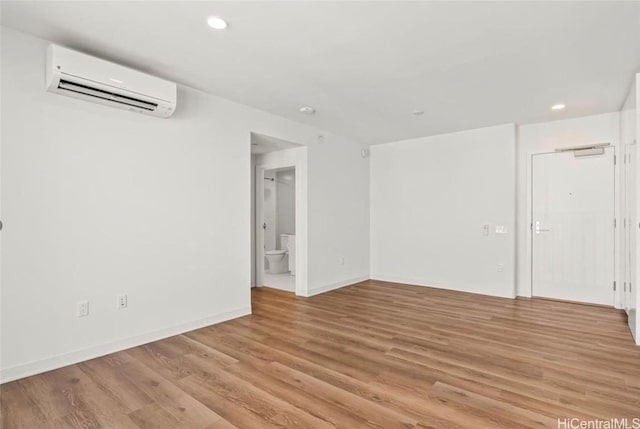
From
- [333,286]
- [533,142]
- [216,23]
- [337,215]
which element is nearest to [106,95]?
[216,23]

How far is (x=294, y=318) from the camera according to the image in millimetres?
3881

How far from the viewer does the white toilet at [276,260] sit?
666 cm

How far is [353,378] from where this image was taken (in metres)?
2.43

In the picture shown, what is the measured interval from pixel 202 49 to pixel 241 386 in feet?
8.51

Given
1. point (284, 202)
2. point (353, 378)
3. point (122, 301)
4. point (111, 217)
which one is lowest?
point (353, 378)

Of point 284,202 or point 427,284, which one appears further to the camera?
point 284,202

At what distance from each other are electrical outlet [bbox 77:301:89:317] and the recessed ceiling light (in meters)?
2.40

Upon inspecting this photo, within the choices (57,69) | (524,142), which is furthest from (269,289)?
(524,142)

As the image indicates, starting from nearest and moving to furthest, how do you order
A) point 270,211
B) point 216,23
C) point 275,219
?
1. point 216,23
2. point 270,211
3. point 275,219

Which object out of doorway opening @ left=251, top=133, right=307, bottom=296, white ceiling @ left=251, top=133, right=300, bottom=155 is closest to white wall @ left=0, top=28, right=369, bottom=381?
white ceiling @ left=251, top=133, right=300, bottom=155

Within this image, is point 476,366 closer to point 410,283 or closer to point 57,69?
point 410,283

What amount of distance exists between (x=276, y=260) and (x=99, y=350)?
406 cm

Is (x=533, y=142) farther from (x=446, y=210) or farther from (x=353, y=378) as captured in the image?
(x=353, y=378)

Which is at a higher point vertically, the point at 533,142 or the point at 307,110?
the point at 307,110
